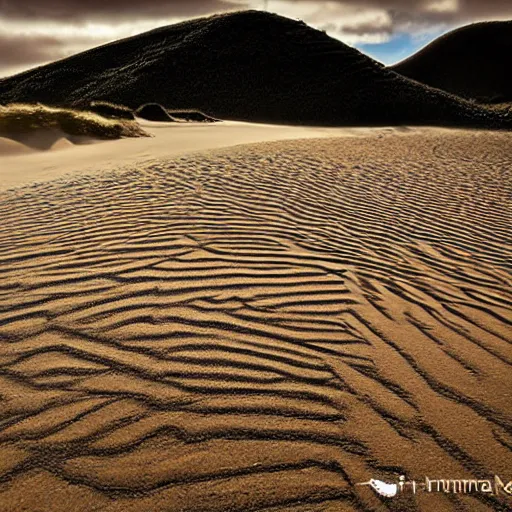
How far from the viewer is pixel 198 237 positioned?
14.3 feet

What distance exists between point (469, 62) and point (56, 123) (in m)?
82.3

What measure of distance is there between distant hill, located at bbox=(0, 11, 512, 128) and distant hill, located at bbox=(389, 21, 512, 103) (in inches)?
1618

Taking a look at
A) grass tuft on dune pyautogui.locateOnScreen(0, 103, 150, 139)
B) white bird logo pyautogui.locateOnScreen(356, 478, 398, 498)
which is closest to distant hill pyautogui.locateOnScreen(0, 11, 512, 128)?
grass tuft on dune pyautogui.locateOnScreen(0, 103, 150, 139)

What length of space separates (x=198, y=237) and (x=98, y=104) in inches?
653

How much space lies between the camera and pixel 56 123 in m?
13.1

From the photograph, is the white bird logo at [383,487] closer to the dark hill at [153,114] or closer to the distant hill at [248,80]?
the dark hill at [153,114]

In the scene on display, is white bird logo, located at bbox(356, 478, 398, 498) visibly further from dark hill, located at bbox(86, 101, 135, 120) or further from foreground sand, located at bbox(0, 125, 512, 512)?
dark hill, located at bbox(86, 101, 135, 120)

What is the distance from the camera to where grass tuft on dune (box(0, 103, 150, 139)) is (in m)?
12.3

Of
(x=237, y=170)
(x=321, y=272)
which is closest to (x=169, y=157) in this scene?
(x=237, y=170)

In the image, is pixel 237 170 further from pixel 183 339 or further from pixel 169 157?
pixel 183 339

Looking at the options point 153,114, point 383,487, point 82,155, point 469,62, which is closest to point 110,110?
point 153,114

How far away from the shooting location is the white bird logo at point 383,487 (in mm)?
1825

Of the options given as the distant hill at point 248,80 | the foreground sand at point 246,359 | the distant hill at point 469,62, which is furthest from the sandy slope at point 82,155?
the distant hill at point 469,62

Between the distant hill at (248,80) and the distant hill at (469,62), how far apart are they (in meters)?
41.1
